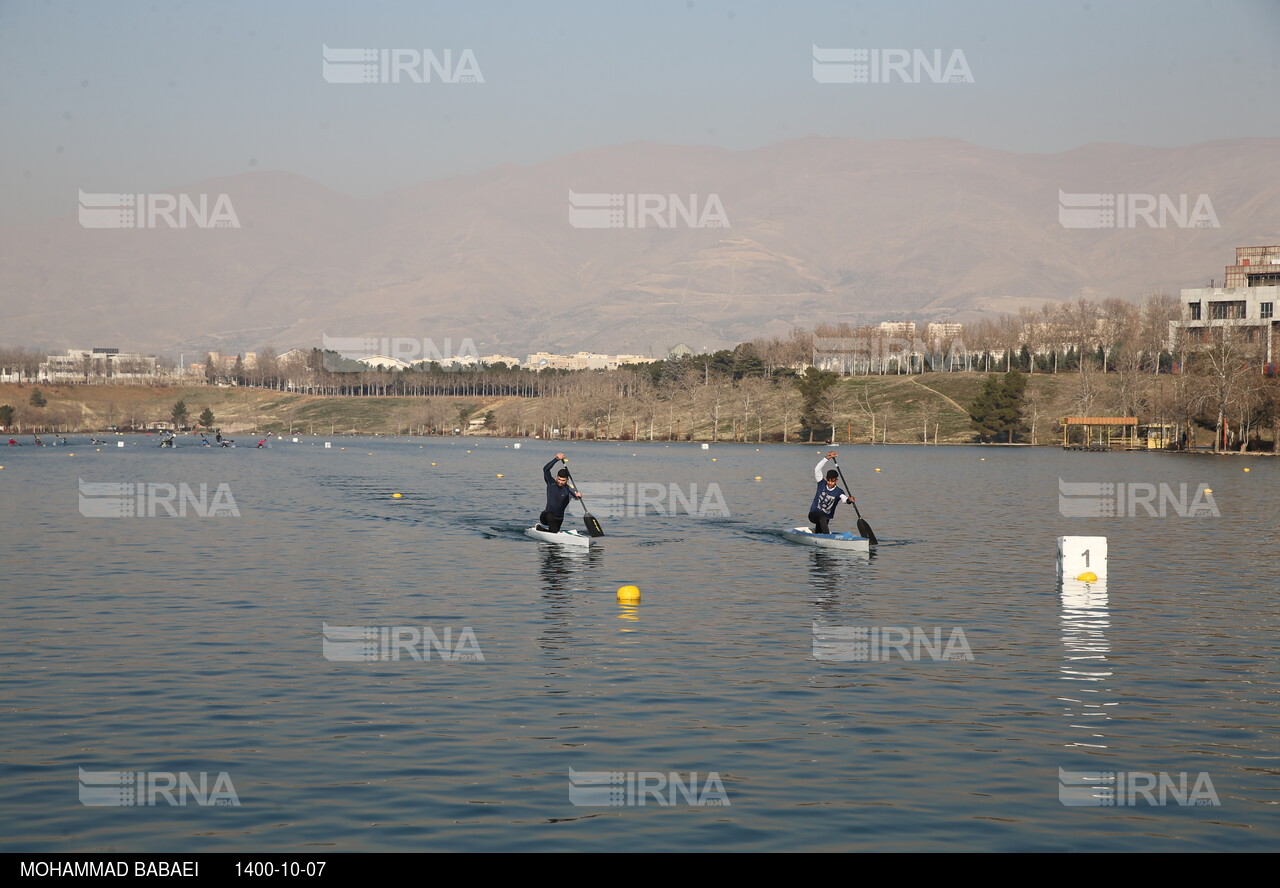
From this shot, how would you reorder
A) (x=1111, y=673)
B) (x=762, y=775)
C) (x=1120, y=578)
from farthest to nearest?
(x=1120, y=578) → (x=1111, y=673) → (x=762, y=775)

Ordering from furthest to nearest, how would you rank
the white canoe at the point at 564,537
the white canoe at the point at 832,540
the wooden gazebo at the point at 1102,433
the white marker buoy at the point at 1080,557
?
the wooden gazebo at the point at 1102,433 < the white canoe at the point at 564,537 < the white canoe at the point at 832,540 < the white marker buoy at the point at 1080,557

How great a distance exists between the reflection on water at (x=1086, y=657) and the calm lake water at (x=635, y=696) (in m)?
0.11

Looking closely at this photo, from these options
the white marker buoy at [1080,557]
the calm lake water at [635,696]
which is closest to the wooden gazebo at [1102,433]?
the calm lake water at [635,696]

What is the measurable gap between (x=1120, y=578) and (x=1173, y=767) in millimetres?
24470

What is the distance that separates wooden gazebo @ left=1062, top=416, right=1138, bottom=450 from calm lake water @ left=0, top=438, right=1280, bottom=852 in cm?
13110

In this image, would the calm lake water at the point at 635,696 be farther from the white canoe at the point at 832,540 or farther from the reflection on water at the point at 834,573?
the white canoe at the point at 832,540

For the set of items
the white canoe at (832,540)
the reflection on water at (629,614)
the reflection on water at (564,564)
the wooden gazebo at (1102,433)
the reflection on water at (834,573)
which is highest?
the wooden gazebo at (1102,433)

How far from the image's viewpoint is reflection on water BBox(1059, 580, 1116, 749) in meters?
21.2

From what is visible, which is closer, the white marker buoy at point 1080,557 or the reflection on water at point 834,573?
the reflection on water at point 834,573

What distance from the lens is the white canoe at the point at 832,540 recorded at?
4741 cm

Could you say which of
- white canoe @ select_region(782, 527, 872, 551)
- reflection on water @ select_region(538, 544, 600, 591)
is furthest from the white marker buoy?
reflection on water @ select_region(538, 544, 600, 591)
